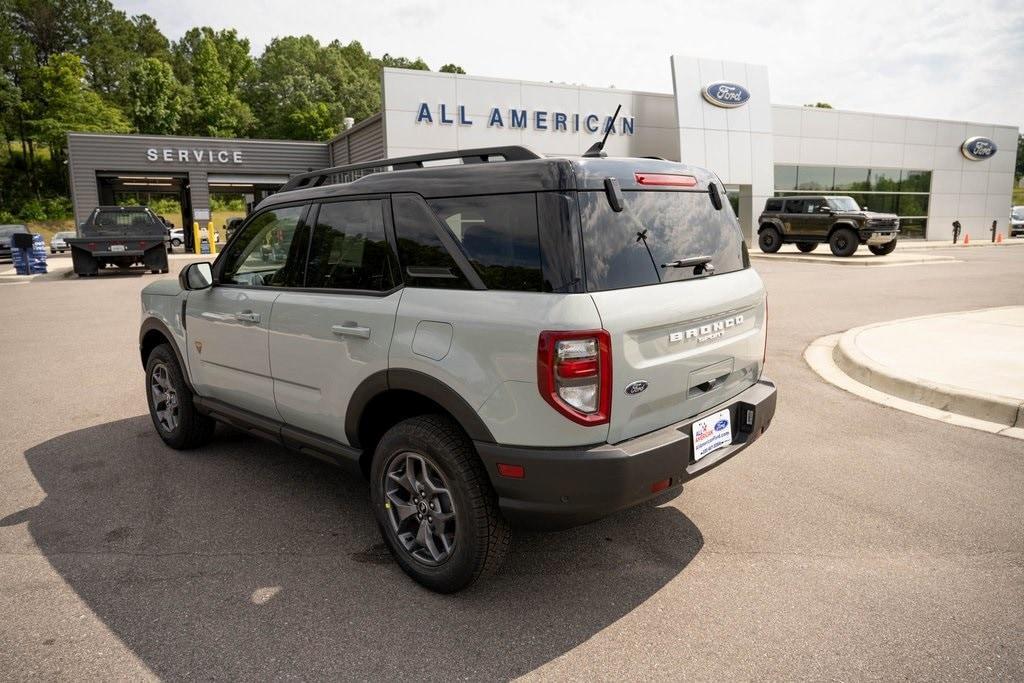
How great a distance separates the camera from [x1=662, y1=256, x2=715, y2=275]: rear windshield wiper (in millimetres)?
2920

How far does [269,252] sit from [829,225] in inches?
857

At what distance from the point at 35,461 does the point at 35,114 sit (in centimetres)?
7556

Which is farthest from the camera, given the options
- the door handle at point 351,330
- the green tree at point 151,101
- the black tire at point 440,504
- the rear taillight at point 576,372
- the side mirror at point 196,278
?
the green tree at point 151,101

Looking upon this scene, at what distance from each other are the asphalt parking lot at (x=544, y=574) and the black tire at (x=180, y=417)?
0.13 m

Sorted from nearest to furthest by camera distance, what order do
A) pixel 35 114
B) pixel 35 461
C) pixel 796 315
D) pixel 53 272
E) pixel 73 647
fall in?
pixel 73 647 → pixel 35 461 → pixel 796 315 → pixel 53 272 → pixel 35 114

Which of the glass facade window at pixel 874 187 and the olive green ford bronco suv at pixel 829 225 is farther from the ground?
the glass facade window at pixel 874 187

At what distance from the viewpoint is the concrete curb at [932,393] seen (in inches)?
201

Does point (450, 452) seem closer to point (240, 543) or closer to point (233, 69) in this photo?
point (240, 543)

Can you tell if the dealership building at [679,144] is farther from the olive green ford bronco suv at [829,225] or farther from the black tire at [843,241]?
the black tire at [843,241]

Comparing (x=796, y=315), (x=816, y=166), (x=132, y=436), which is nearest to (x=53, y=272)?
(x=132, y=436)

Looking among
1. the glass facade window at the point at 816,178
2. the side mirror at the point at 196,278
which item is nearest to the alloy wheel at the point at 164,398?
the side mirror at the point at 196,278

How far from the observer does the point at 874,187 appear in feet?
110

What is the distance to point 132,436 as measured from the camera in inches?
201

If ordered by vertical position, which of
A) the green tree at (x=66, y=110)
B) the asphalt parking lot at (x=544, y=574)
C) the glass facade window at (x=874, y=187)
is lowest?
the asphalt parking lot at (x=544, y=574)
